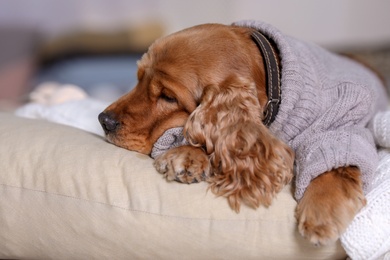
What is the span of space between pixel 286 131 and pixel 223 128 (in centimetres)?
26

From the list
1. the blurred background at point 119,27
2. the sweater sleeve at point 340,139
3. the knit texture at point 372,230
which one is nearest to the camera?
the knit texture at point 372,230

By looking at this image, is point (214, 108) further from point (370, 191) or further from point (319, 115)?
point (370, 191)

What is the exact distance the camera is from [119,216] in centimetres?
161

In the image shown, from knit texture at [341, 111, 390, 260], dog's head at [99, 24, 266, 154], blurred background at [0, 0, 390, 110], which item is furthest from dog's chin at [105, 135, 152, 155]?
blurred background at [0, 0, 390, 110]

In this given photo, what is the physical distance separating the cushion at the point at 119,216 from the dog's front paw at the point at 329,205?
0.06m

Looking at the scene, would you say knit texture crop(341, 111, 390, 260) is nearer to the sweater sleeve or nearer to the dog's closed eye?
the sweater sleeve

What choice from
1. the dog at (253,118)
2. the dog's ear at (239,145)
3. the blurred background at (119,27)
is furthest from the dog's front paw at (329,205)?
the blurred background at (119,27)

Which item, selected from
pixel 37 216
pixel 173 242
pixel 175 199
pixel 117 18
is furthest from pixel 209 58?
pixel 117 18

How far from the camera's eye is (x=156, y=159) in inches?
68.8

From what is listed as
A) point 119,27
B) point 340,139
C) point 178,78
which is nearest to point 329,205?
point 340,139

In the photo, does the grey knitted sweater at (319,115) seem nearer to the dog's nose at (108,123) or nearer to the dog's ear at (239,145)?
the dog's ear at (239,145)

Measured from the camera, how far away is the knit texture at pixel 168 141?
73.3 inches

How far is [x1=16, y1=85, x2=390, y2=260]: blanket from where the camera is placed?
1.51 meters

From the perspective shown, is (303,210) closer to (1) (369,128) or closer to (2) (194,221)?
(2) (194,221)
